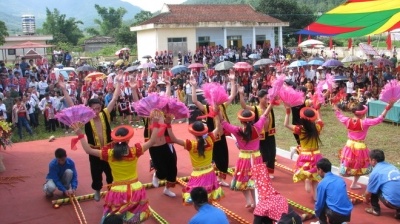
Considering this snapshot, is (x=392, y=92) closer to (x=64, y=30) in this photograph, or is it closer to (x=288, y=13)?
(x=288, y=13)

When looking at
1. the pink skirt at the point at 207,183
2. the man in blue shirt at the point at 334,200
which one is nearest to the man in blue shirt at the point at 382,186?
the man in blue shirt at the point at 334,200

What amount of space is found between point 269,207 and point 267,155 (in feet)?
10.6

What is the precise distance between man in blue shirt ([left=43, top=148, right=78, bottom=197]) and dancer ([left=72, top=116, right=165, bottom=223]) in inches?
82.6

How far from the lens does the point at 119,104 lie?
14797mm

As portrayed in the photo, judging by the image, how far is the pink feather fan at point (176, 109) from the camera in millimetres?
5696

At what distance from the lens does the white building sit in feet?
98.4

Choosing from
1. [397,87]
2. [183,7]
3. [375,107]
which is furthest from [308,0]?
[397,87]

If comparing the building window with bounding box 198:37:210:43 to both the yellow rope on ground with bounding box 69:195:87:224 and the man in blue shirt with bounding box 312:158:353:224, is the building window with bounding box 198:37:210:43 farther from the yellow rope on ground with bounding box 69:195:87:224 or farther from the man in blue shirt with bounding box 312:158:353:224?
the man in blue shirt with bounding box 312:158:353:224

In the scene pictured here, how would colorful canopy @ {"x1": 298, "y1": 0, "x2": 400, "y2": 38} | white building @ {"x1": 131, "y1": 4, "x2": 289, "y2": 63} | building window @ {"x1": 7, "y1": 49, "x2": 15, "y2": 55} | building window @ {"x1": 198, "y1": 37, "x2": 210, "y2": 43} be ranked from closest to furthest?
colorful canopy @ {"x1": 298, "y1": 0, "x2": 400, "y2": 38} → white building @ {"x1": 131, "y1": 4, "x2": 289, "y2": 63} → building window @ {"x1": 198, "y1": 37, "x2": 210, "y2": 43} → building window @ {"x1": 7, "y1": 49, "x2": 15, "y2": 55}

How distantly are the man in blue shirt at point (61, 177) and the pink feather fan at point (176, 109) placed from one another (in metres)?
2.27

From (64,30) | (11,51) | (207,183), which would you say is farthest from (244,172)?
(64,30)

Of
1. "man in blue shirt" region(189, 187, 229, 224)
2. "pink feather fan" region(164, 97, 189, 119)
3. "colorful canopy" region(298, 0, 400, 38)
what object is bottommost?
"man in blue shirt" region(189, 187, 229, 224)

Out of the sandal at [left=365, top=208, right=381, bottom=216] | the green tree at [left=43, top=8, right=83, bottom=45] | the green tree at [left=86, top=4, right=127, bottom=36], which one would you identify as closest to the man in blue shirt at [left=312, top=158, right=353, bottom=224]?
the sandal at [left=365, top=208, right=381, bottom=216]

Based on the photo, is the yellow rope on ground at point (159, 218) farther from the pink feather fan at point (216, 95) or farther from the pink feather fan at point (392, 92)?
the pink feather fan at point (392, 92)
